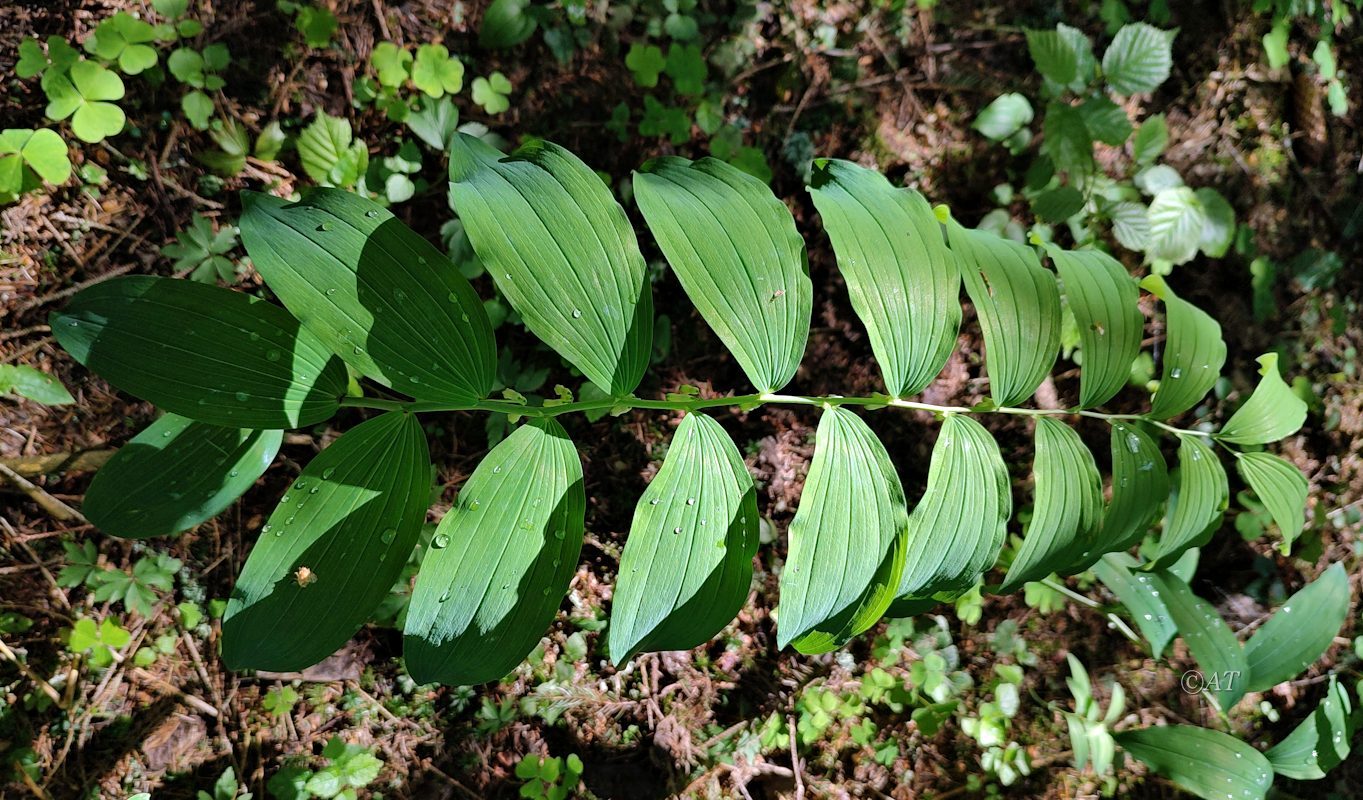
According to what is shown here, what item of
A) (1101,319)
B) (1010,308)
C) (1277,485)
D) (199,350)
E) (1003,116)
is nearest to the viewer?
(199,350)

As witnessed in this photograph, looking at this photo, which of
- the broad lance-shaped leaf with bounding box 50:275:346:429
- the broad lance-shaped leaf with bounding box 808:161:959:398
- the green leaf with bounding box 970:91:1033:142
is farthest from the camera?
the green leaf with bounding box 970:91:1033:142

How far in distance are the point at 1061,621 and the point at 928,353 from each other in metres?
1.54

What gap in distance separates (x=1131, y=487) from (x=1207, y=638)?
2.37ft

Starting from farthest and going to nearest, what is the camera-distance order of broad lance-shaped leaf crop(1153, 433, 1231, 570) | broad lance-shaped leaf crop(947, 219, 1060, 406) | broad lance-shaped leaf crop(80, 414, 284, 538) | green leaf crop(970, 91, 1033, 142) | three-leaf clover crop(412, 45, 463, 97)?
1. green leaf crop(970, 91, 1033, 142)
2. three-leaf clover crop(412, 45, 463, 97)
3. broad lance-shaped leaf crop(1153, 433, 1231, 570)
4. broad lance-shaped leaf crop(947, 219, 1060, 406)
5. broad lance-shaped leaf crop(80, 414, 284, 538)

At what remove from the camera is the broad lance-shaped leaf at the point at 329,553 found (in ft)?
4.46

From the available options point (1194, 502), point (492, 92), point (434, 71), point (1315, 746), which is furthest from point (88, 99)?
point (1315, 746)

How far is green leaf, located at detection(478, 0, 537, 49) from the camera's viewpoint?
2170 mm

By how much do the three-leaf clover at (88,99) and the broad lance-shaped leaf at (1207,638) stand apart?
10.6 ft

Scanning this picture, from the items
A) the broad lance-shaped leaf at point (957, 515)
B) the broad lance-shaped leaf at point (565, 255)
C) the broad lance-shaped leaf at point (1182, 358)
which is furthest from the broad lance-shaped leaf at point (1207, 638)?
the broad lance-shaped leaf at point (565, 255)

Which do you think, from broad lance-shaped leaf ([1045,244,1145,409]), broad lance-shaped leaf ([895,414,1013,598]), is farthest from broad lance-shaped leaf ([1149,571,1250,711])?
broad lance-shaped leaf ([895,414,1013,598])

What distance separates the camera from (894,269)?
158 cm

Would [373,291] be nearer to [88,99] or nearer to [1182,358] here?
A: [88,99]

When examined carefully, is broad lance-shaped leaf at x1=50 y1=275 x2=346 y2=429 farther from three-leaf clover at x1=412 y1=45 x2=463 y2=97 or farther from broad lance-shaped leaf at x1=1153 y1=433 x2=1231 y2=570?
broad lance-shaped leaf at x1=1153 y1=433 x2=1231 y2=570

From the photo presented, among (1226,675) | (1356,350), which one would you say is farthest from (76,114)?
(1356,350)
